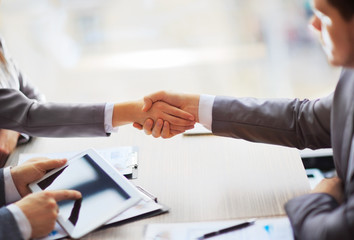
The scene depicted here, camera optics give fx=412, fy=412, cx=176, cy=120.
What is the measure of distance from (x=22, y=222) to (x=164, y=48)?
2.08 meters

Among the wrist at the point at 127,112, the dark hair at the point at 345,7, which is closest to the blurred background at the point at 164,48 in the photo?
the wrist at the point at 127,112

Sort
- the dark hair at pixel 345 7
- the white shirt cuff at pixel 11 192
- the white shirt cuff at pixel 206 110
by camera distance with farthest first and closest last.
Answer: the white shirt cuff at pixel 206 110, the white shirt cuff at pixel 11 192, the dark hair at pixel 345 7

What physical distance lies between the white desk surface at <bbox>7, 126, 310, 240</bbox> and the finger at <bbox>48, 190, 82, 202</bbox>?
11 cm

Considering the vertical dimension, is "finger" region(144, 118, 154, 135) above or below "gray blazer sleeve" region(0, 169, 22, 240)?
above

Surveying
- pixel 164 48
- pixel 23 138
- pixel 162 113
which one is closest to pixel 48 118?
pixel 23 138

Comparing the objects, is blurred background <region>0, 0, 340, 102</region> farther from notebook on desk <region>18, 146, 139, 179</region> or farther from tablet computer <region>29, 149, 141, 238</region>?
tablet computer <region>29, 149, 141, 238</region>

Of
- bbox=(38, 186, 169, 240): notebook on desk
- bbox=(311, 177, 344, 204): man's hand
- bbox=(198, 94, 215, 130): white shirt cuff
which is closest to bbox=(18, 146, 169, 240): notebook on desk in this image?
bbox=(38, 186, 169, 240): notebook on desk

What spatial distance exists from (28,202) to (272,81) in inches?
73.1

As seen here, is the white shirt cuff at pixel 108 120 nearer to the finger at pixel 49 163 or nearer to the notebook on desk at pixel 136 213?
the finger at pixel 49 163

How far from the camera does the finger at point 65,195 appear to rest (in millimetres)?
942

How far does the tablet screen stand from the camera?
91 cm

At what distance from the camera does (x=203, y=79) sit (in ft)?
8.34

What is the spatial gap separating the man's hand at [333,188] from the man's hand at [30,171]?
63 centimetres

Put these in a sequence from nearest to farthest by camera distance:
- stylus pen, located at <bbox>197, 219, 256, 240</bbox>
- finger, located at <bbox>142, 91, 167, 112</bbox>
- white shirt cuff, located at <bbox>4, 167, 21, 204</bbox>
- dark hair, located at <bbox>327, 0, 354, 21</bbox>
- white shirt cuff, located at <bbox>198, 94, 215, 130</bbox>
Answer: dark hair, located at <bbox>327, 0, 354, 21</bbox>
stylus pen, located at <bbox>197, 219, 256, 240</bbox>
white shirt cuff, located at <bbox>4, 167, 21, 204</bbox>
white shirt cuff, located at <bbox>198, 94, 215, 130</bbox>
finger, located at <bbox>142, 91, 167, 112</bbox>
